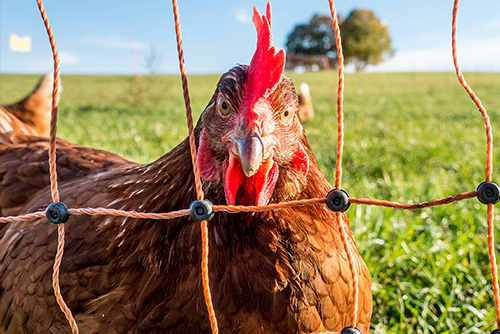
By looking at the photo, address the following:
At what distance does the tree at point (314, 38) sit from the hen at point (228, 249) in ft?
12.9

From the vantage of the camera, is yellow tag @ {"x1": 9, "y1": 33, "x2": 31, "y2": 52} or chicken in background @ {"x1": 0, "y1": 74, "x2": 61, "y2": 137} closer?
yellow tag @ {"x1": 9, "y1": 33, "x2": 31, "y2": 52}

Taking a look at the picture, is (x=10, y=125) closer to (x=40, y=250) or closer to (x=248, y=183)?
(x=40, y=250)

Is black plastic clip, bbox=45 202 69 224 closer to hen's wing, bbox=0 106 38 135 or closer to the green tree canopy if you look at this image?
hen's wing, bbox=0 106 38 135

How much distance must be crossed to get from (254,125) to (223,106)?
134 mm

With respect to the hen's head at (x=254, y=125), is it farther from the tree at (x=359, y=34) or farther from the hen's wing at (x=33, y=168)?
the tree at (x=359, y=34)


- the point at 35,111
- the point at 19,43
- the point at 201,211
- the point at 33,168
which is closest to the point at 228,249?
the point at 201,211

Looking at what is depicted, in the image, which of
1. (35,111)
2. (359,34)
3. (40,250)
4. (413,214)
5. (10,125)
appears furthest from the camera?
(359,34)

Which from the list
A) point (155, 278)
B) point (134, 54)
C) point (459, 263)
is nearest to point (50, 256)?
point (155, 278)

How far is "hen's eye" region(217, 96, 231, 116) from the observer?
1.00m

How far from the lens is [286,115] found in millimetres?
1051

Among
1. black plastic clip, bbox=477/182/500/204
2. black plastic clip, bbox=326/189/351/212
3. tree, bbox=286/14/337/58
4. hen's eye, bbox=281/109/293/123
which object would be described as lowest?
black plastic clip, bbox=326/189/351/212

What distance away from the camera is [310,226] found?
1.12m

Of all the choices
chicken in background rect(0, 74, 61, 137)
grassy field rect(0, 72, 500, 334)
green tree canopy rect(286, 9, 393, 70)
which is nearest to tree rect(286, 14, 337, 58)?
green tree canopy rect(286, 9, 393, 70)

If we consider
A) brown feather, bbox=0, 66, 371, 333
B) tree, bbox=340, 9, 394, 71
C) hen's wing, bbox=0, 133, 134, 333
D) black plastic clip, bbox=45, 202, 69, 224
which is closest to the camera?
black plastic clip, bbox=45, 202, 69, 224
